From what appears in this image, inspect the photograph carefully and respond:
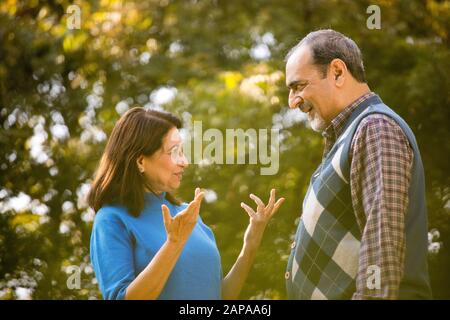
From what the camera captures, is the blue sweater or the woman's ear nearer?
the blue sweater

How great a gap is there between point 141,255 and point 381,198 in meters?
0.73

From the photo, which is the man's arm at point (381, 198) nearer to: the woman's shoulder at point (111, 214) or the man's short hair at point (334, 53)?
the man's short hair at point (334, 53)

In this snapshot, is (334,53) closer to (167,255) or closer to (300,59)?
(300,59)

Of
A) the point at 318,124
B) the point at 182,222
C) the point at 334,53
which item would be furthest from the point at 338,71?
the point at 182,222

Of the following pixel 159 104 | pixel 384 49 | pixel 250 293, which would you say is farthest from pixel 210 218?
pixel 384 49

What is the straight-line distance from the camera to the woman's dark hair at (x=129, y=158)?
1.92 metres

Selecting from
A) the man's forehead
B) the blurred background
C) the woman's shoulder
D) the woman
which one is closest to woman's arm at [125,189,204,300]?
the woman

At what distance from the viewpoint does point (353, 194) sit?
150 centimetres

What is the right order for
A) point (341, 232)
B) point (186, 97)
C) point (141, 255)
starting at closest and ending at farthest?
point (341, 232)
point (141, 255)
point (186, 97)

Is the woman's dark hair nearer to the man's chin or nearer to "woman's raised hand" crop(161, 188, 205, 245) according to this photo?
"woman's raised hand" crop(161, 188, 205, 245)

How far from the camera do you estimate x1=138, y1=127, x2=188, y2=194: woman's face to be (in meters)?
1.99

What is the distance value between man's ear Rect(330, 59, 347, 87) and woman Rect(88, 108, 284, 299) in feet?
1.59

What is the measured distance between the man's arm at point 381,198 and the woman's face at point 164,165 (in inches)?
26.5

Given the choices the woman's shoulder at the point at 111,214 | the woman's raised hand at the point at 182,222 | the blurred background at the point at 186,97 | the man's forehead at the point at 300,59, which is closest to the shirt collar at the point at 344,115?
the man's forehead at the point at 300,59
